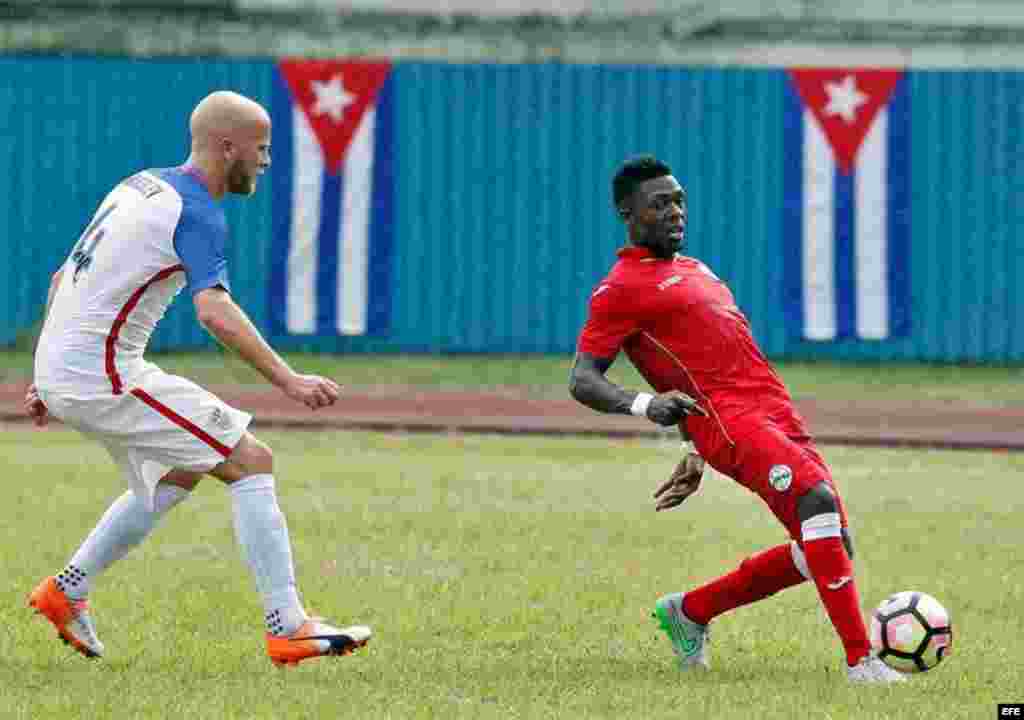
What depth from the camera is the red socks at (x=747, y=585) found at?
823 centimetres

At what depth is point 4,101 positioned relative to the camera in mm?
23859

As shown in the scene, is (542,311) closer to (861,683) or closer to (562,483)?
(562,483)

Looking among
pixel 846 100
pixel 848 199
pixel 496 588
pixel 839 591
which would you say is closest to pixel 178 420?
pixel 839 591

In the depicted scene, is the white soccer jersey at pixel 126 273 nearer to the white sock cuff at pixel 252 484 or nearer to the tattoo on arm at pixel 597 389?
the white sock cuff at pixel 252 484

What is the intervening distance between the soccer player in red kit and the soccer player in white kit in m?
1.23

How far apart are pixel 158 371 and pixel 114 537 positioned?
2.28 ft

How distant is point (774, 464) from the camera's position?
783 cm

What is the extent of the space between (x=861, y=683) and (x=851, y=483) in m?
6.83

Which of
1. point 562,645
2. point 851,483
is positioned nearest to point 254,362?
point 562,645

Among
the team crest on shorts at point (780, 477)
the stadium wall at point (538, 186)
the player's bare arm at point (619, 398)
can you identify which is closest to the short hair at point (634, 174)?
the player's bare arm at point (619, 398)

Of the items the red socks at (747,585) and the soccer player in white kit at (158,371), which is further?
the red socks at (747,585)

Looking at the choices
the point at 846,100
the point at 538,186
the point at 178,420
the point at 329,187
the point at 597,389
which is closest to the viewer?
the point at 178,420

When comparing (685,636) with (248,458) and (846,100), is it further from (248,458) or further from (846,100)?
(846,100)

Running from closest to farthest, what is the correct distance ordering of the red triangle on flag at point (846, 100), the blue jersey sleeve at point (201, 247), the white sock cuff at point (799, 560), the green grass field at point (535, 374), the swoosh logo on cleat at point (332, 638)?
the blue jersey sleeve at point (201, 247) < the swoosh logo on cleat at point (332, 638) < the white sock cuff at point (799, 560) < the green grass field at point (535, 374) < the red triangle on flag at point (846, 100)
